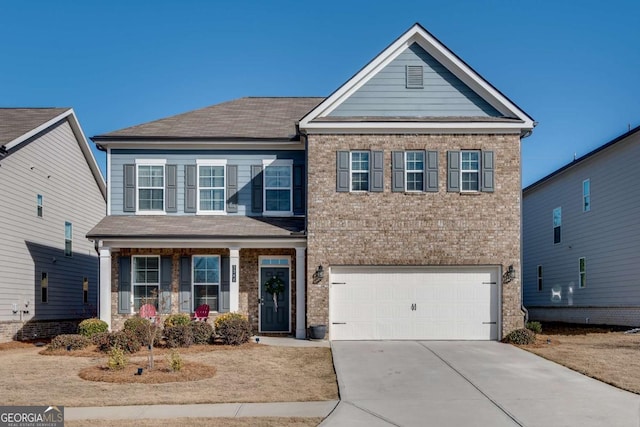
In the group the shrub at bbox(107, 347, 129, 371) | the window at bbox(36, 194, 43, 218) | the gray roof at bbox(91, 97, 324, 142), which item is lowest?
the shrub at bbox(107, 347, 129, 371)

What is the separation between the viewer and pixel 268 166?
23078 millimetres

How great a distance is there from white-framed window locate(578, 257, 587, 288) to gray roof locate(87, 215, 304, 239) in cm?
1161

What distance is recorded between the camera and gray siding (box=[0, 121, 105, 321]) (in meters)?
22.0

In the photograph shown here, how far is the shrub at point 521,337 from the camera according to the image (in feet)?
64.2

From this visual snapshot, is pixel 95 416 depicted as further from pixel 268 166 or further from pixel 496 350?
pixel 268 166

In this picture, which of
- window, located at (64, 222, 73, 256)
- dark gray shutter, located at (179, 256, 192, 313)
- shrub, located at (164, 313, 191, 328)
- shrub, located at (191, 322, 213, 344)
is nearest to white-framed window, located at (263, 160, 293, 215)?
dark gray shutter, located at (179, 256, 192, 313)

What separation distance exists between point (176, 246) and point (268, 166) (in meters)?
4.02

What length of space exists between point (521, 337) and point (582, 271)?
8911mm

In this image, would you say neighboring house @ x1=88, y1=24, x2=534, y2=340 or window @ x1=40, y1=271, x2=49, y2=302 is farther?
window @ x1=40, y1=271, x2=49, y2=302

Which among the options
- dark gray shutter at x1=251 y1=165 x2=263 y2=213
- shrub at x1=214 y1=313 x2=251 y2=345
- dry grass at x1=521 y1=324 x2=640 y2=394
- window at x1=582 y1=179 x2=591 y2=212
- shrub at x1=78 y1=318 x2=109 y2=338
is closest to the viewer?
dry grass at x1=521 y1=324 x2=640 y2=394

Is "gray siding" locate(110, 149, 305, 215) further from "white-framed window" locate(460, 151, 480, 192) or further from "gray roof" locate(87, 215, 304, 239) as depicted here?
"white-framed window" locate(460, 151, 480, 192)

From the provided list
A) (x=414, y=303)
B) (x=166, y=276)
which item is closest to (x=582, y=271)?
(x=414, y=303)

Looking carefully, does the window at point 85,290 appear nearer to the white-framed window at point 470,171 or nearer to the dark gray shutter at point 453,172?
the dark gray shutter at point 453,172

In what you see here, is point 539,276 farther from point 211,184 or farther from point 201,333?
point 201,333
